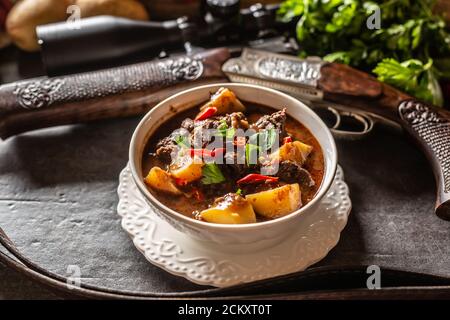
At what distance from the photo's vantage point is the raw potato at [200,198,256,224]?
6.63 feet

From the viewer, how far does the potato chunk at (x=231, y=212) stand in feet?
6.64

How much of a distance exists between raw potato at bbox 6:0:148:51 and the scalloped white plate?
1.39 meters

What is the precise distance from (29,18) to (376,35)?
1.88m

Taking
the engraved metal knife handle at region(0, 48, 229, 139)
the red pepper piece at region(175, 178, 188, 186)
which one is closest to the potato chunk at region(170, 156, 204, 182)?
the red pepper piece at region(175, 178, 188, 186)

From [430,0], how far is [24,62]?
7.41ft

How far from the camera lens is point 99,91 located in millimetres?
2732

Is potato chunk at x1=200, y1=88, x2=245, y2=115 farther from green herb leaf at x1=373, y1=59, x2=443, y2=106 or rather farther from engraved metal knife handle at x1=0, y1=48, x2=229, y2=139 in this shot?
green herb leaf at x1=373, y1=59, x2=443, y2=106

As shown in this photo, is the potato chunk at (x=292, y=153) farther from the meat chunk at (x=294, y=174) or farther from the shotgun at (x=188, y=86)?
the shotgun at (x=188, y=86)

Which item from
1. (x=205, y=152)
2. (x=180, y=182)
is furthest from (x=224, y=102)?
(x=180, y=182)

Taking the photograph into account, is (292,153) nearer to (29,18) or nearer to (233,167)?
(233,167)

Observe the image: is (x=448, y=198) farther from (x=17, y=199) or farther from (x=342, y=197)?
(x=17, y=199)

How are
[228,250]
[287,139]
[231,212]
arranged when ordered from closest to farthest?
[231,212] < [228,250] < [287,139]

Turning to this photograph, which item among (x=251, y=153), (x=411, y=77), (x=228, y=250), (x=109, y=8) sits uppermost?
(x=109, y=8)

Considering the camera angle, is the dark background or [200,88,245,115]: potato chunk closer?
the dark background
